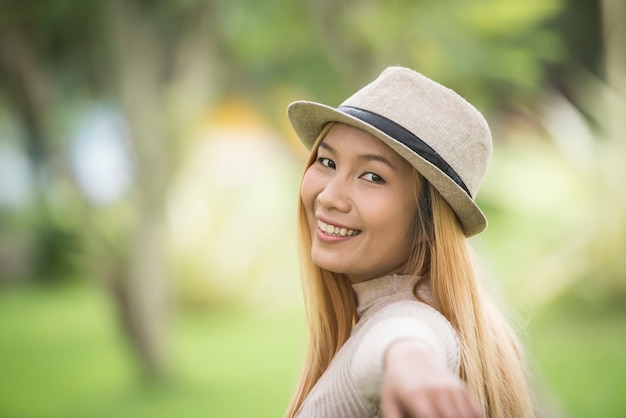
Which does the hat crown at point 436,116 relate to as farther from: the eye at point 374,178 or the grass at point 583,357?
the grass at point 583,357

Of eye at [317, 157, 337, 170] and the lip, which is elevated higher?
eye at [317, 157, 337, 170]

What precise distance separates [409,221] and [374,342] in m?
0.43

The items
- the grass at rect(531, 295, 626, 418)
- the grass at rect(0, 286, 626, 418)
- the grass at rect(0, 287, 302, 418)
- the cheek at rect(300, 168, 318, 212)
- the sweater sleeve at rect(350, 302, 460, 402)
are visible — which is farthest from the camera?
the grass at rect(0, 287, 302, 418)

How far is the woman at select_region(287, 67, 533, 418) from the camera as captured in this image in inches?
48.6

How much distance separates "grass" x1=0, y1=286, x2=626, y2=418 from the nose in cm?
280

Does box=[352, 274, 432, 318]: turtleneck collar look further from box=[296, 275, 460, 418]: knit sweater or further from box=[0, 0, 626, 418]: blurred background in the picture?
box=[0, 0, 626, 418]: blurred background

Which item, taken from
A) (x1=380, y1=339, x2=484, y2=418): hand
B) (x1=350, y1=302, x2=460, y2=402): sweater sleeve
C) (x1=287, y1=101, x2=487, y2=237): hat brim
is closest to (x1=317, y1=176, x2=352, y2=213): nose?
(x1=287, y1=101, x2=487, y2=237): hat brim

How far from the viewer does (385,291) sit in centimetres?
138

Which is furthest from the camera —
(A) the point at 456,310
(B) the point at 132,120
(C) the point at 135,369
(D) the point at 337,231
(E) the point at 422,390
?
(C) the point at 135,369

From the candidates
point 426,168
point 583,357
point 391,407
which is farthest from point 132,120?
point 391,407

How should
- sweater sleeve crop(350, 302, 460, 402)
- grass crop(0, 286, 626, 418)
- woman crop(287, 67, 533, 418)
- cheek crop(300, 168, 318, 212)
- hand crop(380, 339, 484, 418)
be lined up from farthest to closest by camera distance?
grass crop(0, 286, 626, 418)
cheek crop(300, 168, 318, 212)
woman crop(287, 67, 533, 418)
sweater sleeve crop(350, 302, 460, 402)
hand crop(380, 339, 484, 418)

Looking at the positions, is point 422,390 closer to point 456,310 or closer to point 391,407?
point 391,407

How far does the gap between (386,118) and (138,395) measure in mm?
3714

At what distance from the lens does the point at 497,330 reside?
4.51 feet
